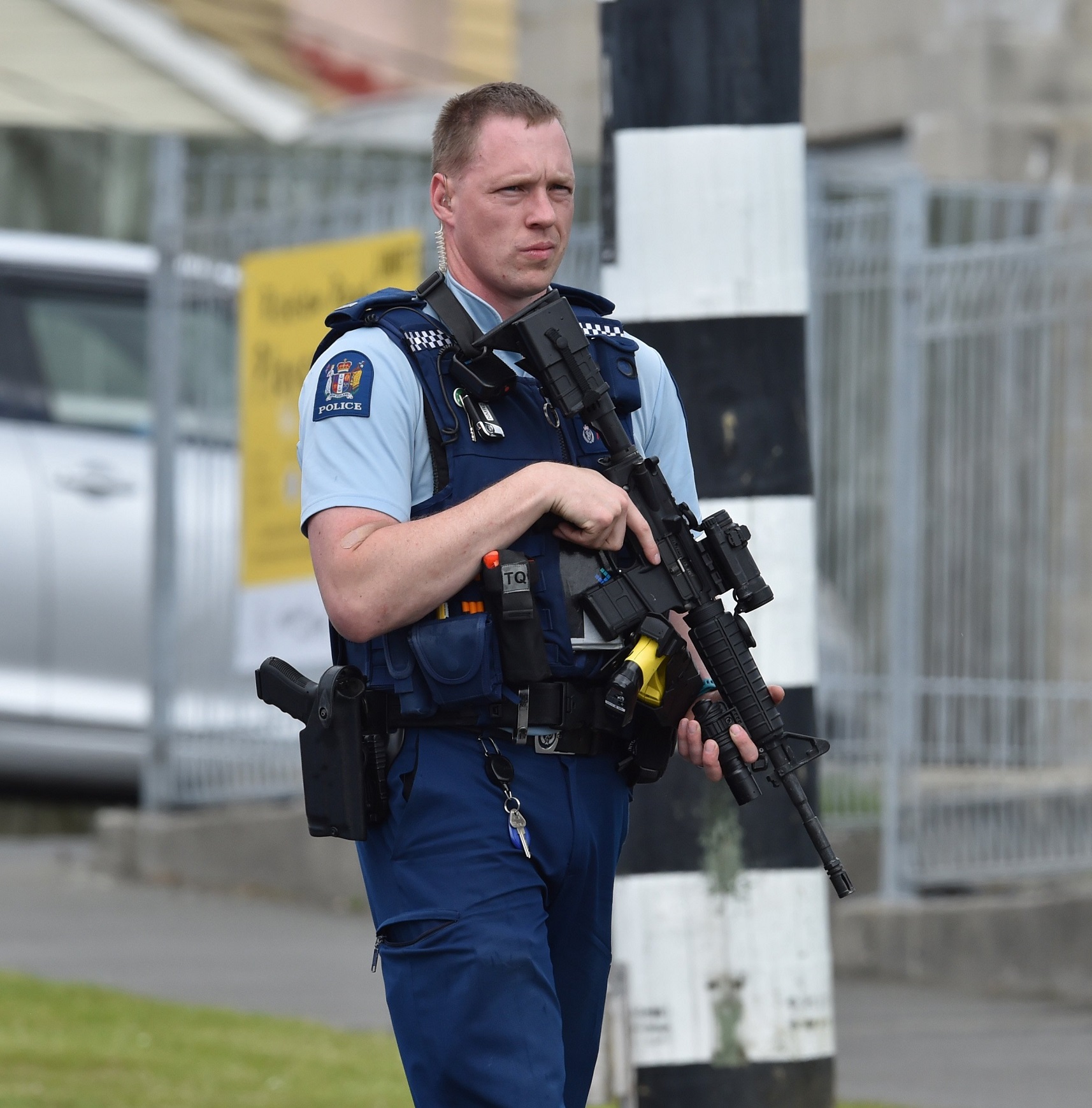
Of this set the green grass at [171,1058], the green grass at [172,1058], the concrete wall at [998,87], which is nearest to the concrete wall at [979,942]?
the green grass at [172,1058]

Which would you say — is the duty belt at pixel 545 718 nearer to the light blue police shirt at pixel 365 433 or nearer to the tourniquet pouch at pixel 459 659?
the tourniquet pouch at pixel 459 659

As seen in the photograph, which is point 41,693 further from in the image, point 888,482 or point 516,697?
point 516,697

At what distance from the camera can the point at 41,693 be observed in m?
9.40

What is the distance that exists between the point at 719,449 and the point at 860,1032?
8.56ft

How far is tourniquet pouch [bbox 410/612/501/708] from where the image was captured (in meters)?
3.11

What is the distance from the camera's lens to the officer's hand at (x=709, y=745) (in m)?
3.33

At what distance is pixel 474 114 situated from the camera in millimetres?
3277

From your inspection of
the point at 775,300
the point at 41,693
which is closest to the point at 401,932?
the point at 775,300

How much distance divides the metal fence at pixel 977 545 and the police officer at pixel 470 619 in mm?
4320

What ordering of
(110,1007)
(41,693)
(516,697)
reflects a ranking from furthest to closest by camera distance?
(41,693) < (110,1007) < (516,697)

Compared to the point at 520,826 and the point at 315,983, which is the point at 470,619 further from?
the point at 315,983

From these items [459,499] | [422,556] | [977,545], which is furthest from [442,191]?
[977,545]

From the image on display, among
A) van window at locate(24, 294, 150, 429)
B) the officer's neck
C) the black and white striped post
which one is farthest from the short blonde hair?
van window at locate(24, 294, 150, 429)

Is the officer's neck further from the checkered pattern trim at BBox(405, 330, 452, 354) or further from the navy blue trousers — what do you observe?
the navy blue trousers
